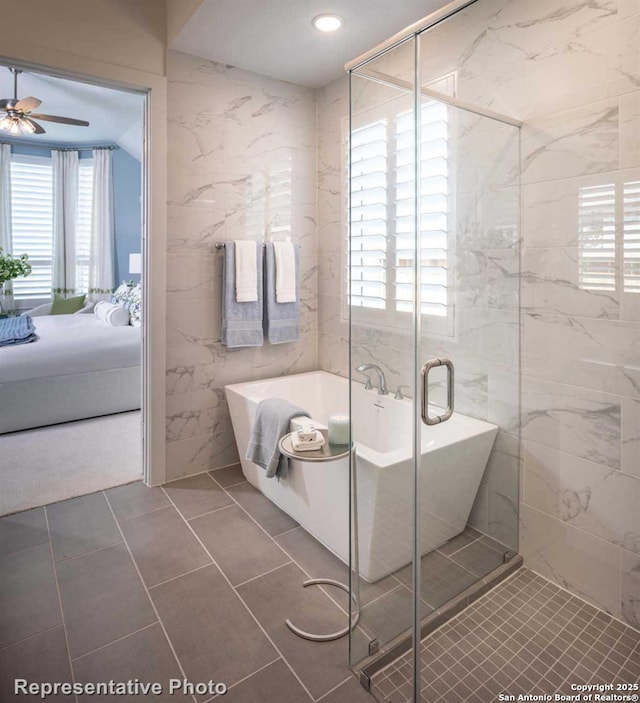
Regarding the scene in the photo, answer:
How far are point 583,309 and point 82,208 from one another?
682 centimetres

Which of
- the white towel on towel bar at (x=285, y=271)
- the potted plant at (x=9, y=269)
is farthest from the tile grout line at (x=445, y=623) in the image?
the potted plant at (x=9, y=269)

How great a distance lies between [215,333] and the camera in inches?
123

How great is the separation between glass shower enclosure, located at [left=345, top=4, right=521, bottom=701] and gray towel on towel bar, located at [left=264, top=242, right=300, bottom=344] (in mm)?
1571

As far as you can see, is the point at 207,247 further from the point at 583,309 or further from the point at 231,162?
the point at 583,309

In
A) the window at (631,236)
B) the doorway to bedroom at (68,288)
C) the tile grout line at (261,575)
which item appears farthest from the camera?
the doorway to bedroom at (68,288)

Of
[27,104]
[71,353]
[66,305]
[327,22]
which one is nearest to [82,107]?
[27,104]

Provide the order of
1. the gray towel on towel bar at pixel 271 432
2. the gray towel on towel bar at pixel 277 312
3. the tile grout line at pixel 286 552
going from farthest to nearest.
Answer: the gray towel on towel bar at pixel 277 312 < the gray towel on towel bar at pixel 271 432 < the tile grout line at pixel 286 552

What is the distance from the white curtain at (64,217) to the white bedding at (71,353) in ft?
7.17

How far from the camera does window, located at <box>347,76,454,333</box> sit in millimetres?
1389

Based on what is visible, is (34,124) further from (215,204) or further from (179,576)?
(179,576)

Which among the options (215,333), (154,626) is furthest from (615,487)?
(215,333)

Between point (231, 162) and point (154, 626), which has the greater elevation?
point (231, 162)

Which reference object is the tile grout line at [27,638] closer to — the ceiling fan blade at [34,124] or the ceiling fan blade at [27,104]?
the ceiling fan blade at [27,104]

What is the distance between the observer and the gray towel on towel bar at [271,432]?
2439 millimetres
